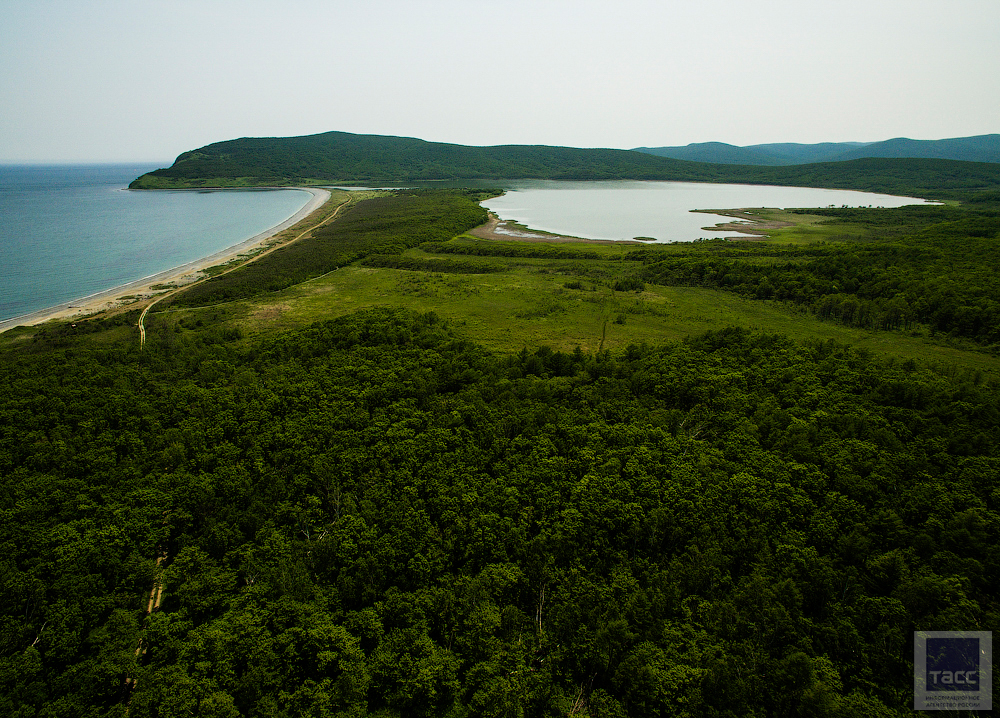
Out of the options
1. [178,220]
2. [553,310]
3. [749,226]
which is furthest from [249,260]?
[749,226]

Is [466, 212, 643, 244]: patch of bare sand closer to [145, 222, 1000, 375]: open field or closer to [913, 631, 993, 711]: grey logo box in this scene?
[145, 222, 1000, 375]: open field

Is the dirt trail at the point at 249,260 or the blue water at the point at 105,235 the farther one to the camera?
the blue water at the point at 105,235

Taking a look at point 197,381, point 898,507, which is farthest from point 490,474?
point 197,381

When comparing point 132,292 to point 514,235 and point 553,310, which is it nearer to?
point 553,310

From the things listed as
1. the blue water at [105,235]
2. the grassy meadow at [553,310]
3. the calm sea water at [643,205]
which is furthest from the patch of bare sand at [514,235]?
the blue water at [105,235]

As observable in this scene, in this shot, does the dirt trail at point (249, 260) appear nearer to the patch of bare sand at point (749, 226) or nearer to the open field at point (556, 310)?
the open field at point (556, 310)

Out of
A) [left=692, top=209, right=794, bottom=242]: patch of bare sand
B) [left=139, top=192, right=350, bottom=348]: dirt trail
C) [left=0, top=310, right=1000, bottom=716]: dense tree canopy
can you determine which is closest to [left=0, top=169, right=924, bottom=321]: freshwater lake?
[left=692, top=209, right=794, bottom=242]: patch of bare sand
